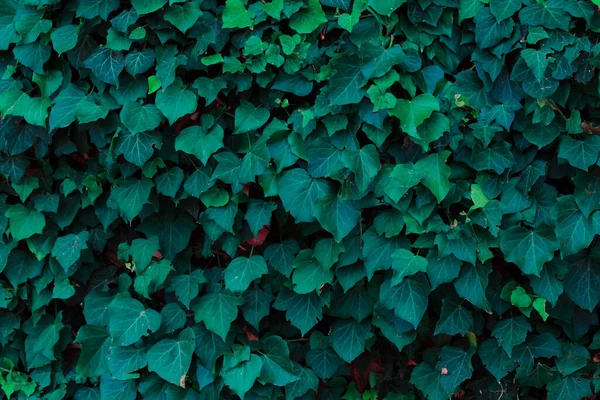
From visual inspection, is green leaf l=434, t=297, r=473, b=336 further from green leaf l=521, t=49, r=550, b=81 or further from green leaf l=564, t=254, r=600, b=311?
green leaf l=521, t=49, r=550, b=81

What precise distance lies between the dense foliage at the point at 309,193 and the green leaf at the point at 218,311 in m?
0.01

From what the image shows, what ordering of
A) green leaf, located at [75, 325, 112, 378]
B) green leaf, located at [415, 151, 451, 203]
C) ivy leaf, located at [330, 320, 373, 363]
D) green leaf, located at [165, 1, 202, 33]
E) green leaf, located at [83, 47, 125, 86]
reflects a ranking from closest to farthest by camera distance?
green leaf, located at [415, 151, 451, 203] → green leaf, located at [165, 1, 202, 33] → green leaf, located at [83, 47, 125, 86] → ivy leaf, located at [330, 320, 373, 363] → green leaf, located at [75, 325, 112, 378]

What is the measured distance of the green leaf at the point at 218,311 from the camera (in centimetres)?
283

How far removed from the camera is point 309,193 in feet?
8.82

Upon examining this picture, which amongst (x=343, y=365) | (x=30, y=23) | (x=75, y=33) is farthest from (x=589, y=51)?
(x=30, y=23)

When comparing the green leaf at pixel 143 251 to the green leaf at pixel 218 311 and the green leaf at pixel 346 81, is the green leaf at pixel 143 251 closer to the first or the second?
the green leaf at pixel 218 311

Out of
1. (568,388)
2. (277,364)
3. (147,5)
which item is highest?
(147,5)

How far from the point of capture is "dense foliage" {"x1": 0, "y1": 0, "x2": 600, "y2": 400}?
2.59 meters

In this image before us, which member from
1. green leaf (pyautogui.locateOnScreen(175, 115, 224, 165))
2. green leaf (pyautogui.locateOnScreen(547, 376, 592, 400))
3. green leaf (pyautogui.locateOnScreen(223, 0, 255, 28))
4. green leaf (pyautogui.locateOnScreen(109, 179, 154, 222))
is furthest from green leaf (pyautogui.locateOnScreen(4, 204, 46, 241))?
green leaf (pyautogui.locateOnScreen(547, 376, 592, 400))

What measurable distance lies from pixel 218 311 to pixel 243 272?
0.20 meters

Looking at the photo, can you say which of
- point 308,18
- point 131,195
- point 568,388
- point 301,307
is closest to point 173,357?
point 301,307

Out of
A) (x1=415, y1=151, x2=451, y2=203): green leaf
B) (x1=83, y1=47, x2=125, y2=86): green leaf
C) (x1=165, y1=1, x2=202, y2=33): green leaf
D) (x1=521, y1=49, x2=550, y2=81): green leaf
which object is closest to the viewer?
(x1=521, y1=49, x2=550, y2=81): green leaf

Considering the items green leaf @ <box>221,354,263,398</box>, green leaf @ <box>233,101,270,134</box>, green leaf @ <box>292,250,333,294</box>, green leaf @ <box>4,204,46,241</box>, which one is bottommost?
green leaf @ <box>221,354,263,398</box>

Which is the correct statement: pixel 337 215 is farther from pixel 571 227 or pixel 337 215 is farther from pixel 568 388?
pixel 568 388
